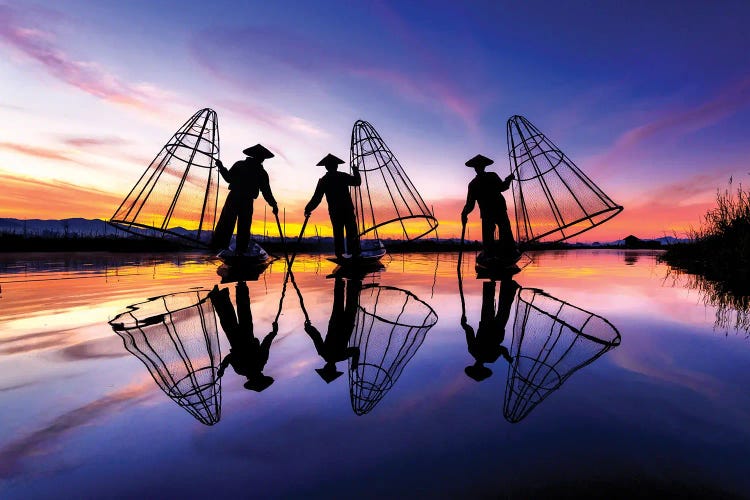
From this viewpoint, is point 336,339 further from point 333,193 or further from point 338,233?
point 333,193

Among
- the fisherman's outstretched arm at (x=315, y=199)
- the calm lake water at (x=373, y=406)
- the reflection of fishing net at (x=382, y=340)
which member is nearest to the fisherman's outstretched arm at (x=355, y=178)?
the fisherman's outstretched arm at (x=315, y=199)

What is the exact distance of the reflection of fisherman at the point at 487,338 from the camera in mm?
3420

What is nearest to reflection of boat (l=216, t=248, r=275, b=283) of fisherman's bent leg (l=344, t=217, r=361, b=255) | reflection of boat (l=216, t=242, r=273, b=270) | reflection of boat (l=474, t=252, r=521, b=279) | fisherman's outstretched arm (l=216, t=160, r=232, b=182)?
reflection of boat (l=216, t=242, r=273, b=270)

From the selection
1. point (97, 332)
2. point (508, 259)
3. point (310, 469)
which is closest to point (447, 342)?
point (310, 469)

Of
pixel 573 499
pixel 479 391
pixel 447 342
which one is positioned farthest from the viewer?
pixel 447 342

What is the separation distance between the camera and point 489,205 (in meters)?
12.9

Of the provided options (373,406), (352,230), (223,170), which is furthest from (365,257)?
(373,406)

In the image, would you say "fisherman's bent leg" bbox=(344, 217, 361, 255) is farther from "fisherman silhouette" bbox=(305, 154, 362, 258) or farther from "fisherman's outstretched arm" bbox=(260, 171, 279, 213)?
"fisherman's outstretched arm" bbox=(260, 171, 279, 213)

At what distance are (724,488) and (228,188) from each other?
1350cm

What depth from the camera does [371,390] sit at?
9.51ft

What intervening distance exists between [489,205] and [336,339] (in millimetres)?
9818

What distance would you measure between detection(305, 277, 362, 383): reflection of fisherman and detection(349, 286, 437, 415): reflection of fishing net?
98 mm

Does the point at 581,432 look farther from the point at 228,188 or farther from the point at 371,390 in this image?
the point at 228,188

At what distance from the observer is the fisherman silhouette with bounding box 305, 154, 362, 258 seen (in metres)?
13.1
